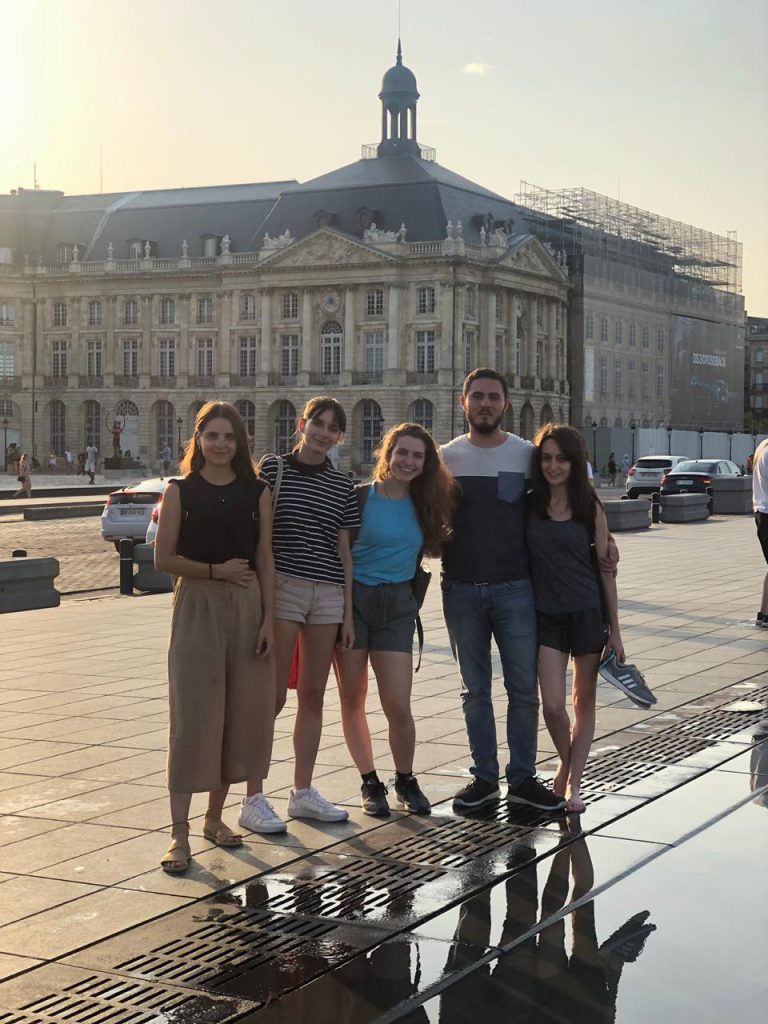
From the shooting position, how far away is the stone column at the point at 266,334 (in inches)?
3888

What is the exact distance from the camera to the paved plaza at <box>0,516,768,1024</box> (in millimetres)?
4824

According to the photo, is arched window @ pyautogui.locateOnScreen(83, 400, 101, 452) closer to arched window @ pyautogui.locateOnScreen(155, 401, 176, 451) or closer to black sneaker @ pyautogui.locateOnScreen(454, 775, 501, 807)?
arched window @ pyautogui.locateOnScreen(155, 401, 176, 451)

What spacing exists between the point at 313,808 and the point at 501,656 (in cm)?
110

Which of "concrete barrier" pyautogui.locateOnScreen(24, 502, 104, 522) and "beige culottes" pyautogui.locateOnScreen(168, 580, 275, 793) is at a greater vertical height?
"beige culottes" pyautogui.locateOnScreen(168, 580, 275, 793)

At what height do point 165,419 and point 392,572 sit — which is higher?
point 392,572

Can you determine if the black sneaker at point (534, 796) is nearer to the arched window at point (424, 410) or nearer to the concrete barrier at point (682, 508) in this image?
the concrete barrier at point (682, 508)

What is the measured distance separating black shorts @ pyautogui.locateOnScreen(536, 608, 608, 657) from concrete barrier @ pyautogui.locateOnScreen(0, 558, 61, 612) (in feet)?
32.4

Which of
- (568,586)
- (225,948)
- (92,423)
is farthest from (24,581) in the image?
(92,423)

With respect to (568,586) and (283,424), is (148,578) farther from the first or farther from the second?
(283,424)

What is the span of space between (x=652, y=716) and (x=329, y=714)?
2.01m

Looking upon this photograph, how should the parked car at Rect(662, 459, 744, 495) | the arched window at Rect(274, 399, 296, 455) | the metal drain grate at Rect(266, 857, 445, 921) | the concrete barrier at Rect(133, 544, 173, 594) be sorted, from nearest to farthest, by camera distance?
the metal drain grate at Rect(266, 857, 445, 921) < the concrete barrier at Rect(133, 544, 173, 594) < the parked car at Rect(662, 459, 744, 495) < the arched window at Rect(274, 399, 296, 455)

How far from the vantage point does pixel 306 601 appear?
7.07 metres

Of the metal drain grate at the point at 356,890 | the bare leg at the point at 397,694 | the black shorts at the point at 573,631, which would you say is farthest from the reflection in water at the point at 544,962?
the black shorts at the point at 573,631

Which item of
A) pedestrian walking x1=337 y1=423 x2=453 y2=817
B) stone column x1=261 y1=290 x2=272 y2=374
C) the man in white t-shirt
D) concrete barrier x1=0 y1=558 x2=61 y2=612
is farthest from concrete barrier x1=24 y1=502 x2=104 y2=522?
stone column x1=261 y1=290 x2=272 y2=374
